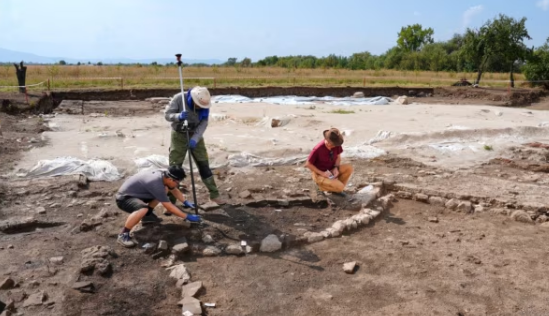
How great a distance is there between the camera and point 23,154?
8.02 meters

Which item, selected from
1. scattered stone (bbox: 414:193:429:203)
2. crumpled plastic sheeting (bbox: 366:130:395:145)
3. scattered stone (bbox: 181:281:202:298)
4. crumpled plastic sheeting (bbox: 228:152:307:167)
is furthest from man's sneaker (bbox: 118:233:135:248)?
crumpled plastic sheeting (bbox: 366:130:395:145)

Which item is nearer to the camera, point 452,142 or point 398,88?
point 452,142

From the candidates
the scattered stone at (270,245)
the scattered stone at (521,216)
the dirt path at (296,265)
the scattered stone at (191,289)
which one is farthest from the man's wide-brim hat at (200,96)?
the scattered stone at (521,216)

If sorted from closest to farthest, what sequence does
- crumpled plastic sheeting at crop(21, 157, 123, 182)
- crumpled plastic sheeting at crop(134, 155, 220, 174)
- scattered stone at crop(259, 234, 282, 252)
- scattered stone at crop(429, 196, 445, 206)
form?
scattered stone at crop(259, 234, 282, 252)
scattered stone at crop(429, 196, 445, 206)
crumpled plastic sheeting at crop(21, 157, 123, 182)
crumpled plastic sheeting at crop(134, 155, 220, 174)

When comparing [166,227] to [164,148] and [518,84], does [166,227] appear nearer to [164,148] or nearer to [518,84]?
[164,148]

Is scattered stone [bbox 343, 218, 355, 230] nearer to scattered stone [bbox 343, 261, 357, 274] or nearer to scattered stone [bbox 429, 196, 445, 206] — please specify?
scattered stone [bbox 343, 261, 357, 274]

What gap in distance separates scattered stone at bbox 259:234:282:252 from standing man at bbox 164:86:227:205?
118 centimetres

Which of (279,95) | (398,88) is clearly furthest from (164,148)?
(398,88)

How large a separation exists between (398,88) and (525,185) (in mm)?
16249

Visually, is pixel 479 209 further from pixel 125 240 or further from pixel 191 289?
pixel 125 240

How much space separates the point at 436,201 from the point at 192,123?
3.49 metres

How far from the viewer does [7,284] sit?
12.7ft

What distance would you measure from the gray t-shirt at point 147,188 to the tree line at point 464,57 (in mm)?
23183

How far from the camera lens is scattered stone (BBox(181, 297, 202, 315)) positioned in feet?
12.3
